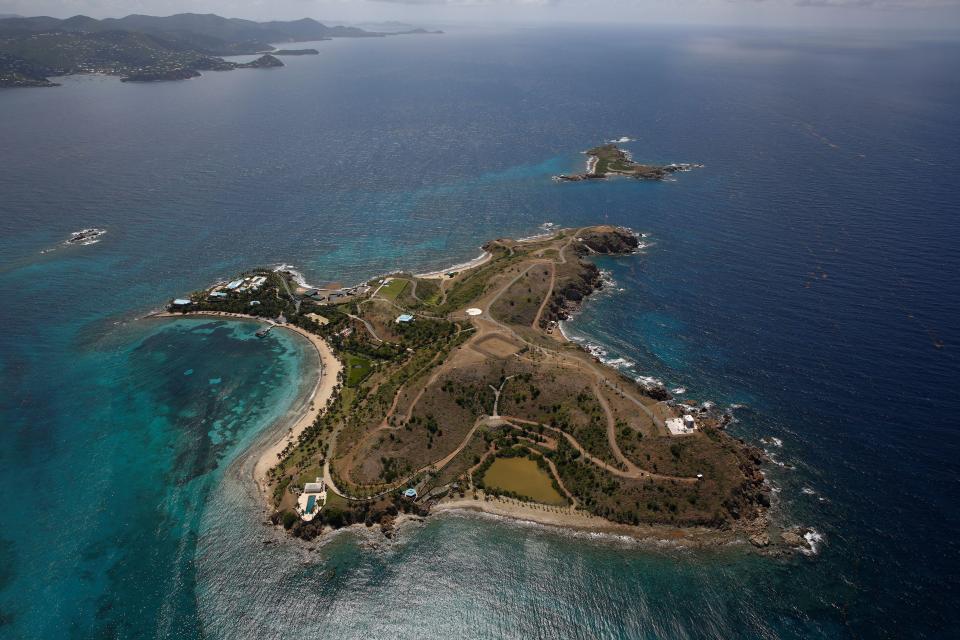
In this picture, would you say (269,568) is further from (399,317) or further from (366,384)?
(399,317)

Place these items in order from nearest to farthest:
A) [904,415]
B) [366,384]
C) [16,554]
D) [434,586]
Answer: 1. [434,586]
2. [16,554]
3. [904,415]
4. [366,384]

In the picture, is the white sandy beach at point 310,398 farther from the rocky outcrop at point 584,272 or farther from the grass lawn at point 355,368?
the rocky outcrop at point 584,272

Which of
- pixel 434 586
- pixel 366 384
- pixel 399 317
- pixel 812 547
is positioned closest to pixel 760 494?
pixel 812 547

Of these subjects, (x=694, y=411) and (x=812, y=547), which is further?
(x=694, y=411)

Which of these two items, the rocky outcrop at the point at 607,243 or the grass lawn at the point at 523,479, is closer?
the grass lawn at the point at 523,479

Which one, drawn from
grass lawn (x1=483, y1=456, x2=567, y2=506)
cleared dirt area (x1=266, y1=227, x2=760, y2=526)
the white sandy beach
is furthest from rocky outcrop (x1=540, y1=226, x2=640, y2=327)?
the white sandy beach

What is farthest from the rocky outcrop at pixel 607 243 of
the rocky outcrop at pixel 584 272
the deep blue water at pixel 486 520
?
the deep blue water at pixel 486 520
